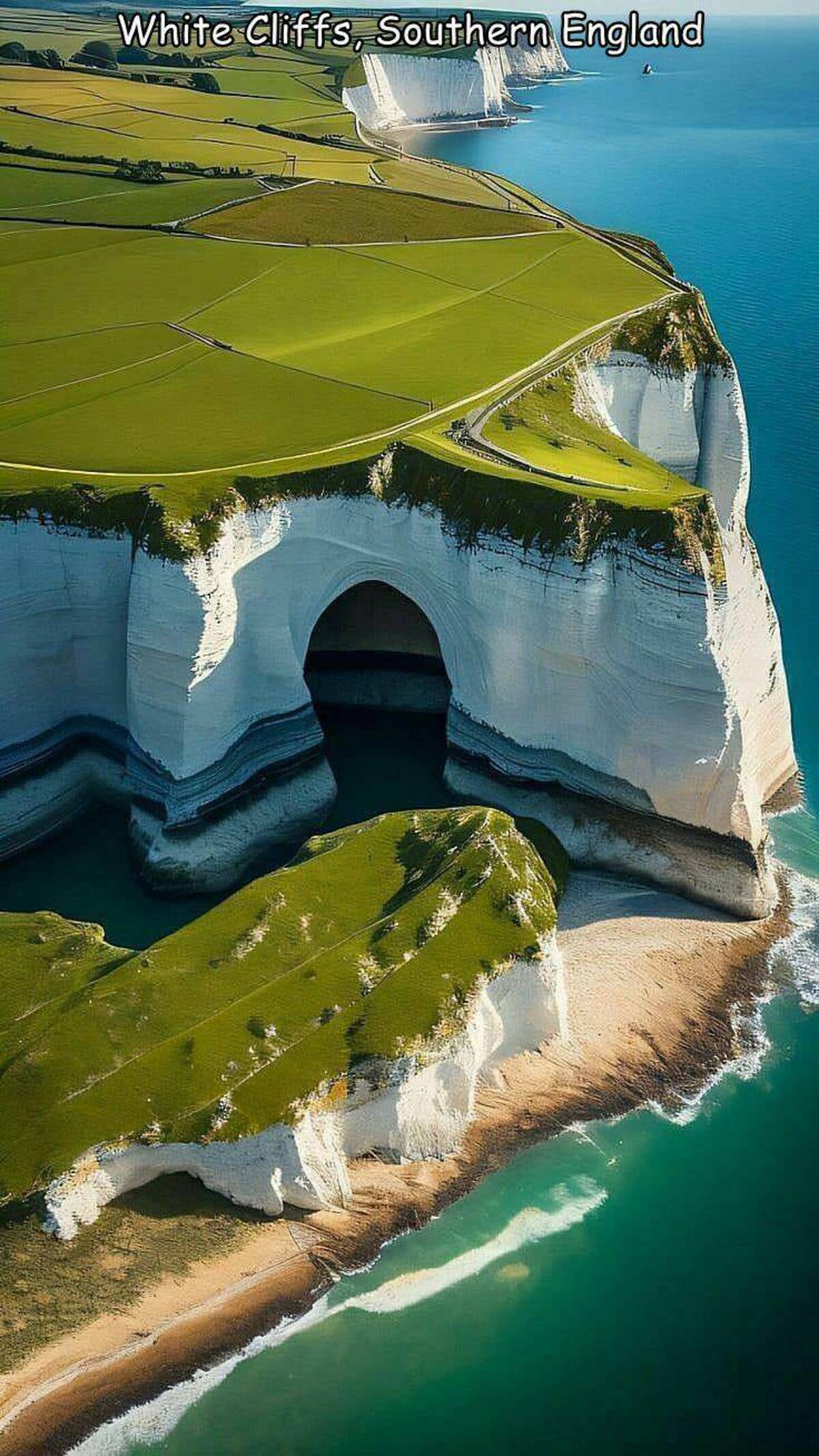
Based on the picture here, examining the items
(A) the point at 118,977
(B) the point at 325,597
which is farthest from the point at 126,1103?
(B) the point at 325,597

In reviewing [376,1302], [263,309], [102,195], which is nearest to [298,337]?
[263,309]

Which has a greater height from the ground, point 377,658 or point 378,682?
point 377,658

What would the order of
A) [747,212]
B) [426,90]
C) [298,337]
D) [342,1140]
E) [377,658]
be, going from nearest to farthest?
1. [342,1140]
2. [377,658]
3. [298,337]
4. [747,212]
5. [426,90]

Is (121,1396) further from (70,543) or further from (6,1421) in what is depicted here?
(70,543)

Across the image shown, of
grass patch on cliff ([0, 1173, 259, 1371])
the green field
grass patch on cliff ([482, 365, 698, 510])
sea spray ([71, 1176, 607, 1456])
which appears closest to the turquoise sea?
sea spray ([71, 1176, 607, 1456])

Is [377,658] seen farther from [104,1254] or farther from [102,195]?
[102,195]
